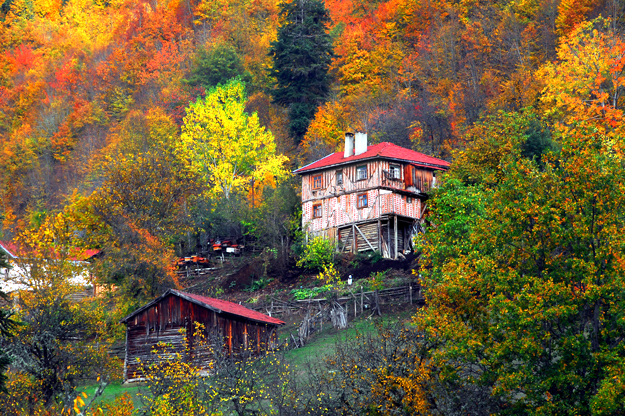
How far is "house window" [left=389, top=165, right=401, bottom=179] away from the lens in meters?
50.7

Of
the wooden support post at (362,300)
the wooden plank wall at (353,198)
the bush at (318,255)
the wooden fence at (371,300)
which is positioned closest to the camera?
the wooden fence at (371,300)

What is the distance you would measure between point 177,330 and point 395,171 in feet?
69.7

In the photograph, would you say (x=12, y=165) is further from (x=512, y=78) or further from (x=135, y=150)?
(x=512, y=78)

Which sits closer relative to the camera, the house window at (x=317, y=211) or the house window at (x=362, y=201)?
the house window at (x=362, y=201)

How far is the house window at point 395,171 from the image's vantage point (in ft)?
166

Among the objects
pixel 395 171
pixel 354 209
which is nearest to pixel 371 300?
pixel 354 209

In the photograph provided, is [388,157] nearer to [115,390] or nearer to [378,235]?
[378,235]

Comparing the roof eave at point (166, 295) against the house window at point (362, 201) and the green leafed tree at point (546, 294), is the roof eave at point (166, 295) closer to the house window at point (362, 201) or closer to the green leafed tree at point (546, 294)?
the green leafed tree at point (546, 294)

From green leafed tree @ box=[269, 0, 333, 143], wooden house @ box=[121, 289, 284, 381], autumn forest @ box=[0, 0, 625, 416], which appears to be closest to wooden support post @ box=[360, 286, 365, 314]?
autumn forest @ box=[0, 0, 625, 416]

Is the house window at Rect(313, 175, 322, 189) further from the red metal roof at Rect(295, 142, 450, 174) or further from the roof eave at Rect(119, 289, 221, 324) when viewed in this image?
the roof eave at Rect(119, 289, 221, 324)

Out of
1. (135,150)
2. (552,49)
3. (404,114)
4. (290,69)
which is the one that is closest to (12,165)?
(135,150)

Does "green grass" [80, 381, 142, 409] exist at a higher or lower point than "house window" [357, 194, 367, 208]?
lower

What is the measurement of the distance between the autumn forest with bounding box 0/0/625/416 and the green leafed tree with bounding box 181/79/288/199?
280 mm

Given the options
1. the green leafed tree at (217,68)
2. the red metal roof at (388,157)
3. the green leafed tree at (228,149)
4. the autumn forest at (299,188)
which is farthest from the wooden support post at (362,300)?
the green leafed tree at (217,68)
